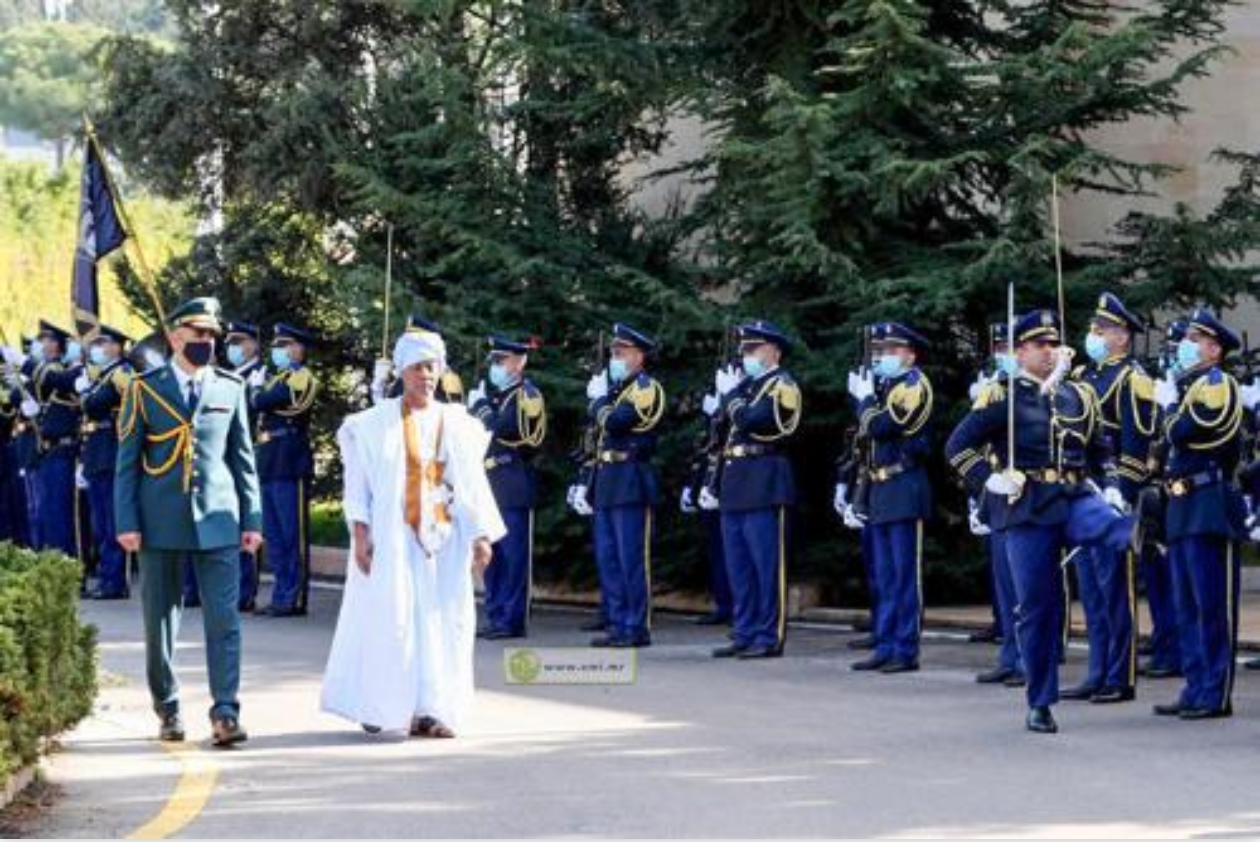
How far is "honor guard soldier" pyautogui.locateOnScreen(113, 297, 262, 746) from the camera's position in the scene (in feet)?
41.1

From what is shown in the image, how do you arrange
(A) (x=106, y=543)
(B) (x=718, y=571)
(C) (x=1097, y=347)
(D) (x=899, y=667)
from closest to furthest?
(C) (x=1097, y=347)
(D) (x=899, y=667)
(B) (x=718, y=571)
(A) (x=106, y=543)

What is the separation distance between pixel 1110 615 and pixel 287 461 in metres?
7.91

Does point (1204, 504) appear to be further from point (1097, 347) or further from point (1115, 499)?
point (1097, 347)

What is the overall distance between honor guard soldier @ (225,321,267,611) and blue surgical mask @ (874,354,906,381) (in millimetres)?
6073

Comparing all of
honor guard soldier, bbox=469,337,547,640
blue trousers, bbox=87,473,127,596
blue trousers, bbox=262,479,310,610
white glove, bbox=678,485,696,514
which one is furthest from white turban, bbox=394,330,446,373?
blue trousers, bbox=87,473,127,596

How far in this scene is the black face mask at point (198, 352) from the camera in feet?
41.8

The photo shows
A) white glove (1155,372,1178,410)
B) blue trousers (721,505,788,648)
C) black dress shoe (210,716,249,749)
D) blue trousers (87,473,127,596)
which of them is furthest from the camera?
blue trousers (87,473,127,596)

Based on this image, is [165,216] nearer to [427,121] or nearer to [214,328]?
[427,121]

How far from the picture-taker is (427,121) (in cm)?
2252

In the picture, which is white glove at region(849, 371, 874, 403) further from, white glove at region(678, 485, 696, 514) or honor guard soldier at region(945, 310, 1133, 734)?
honor guard soldier at region(945, 310, 1133, 734)

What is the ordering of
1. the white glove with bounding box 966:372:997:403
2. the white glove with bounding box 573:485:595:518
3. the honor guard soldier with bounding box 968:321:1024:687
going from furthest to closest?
the white glove with bounding box 573:485:595:518
the honor guard soldier with bounding box 968:321:1024:687
the white glove with bounding box 966:372:997:403

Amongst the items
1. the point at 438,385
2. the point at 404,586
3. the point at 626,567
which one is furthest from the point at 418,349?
Result: the point at 626,567

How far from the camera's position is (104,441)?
22375 millimetres

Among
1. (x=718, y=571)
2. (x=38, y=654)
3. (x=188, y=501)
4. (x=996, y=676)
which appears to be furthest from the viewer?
(x=718, y=571)
